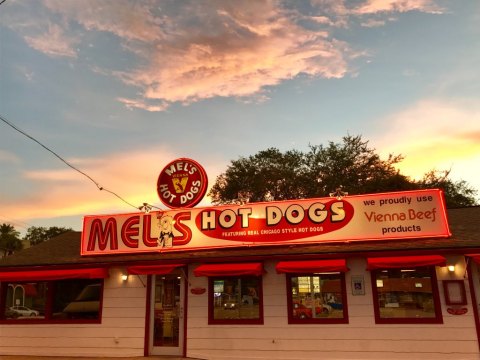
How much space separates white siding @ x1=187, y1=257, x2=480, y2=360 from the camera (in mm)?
10398

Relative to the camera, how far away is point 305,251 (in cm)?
1180

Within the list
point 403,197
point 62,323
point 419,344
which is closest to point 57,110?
point 62,323

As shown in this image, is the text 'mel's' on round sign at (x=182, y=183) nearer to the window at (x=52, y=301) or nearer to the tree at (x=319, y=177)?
the window at (x=52, y=301)

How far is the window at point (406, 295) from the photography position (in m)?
10.8

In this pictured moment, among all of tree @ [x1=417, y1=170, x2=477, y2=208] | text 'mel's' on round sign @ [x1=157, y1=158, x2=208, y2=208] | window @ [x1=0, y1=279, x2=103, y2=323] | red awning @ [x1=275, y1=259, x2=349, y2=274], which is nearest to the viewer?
red awning @ [x1=275, y1=259, x2=349, y2=274]

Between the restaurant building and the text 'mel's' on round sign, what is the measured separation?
758 mm

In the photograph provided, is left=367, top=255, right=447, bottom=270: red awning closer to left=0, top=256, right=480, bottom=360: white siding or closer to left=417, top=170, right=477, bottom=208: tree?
left=0, top=256, right=480, bottom=360: white siding

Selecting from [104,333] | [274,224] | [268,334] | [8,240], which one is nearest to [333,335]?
[268,334]

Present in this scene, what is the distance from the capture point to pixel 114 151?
70.3 feet

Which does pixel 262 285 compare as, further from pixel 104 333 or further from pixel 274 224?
pixel 104 333

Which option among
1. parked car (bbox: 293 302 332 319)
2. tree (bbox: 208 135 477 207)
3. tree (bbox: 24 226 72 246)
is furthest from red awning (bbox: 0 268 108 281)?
tree (bbox: 24 226 72 246)

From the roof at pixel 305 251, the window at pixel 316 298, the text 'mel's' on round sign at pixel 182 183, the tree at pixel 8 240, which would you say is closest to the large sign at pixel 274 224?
the roof at pixel 305 251

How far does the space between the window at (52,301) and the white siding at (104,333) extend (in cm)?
31

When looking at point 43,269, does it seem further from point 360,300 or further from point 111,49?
point 360,300
